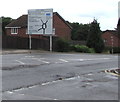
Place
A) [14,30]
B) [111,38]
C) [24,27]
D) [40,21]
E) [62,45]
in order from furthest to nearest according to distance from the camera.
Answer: [111,38] < [14,30] < [24,27] < [62,45] < [40,21]

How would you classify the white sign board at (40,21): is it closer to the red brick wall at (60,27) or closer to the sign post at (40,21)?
the sign post at (40,21)

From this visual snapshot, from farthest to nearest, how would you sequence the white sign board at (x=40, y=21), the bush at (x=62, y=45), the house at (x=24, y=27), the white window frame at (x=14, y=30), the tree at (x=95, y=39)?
the white window frame at (x=14, y=30), the house at (x=24, y=27), the tree at (x=95, y=39), the bush at (x=62, y=45), the white sign board at (x=40, y=21)

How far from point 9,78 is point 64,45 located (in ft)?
111

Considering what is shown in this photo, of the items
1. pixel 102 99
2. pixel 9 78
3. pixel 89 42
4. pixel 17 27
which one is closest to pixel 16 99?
pixel 102 99

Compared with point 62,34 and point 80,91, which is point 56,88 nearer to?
point 80,91

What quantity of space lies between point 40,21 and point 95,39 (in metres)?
13.4

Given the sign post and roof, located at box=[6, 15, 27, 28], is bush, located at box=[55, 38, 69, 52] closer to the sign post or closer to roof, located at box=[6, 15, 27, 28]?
the sign post

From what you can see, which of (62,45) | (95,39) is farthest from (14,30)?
(62,45)

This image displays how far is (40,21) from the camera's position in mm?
45969

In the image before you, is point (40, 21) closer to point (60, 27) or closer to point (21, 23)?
point (21, 23)

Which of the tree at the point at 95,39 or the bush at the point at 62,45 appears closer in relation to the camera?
the bush at the point at 62,45

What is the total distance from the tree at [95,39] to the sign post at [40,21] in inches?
448

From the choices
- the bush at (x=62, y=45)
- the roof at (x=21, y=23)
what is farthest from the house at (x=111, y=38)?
the bush at (x=62, y=45)

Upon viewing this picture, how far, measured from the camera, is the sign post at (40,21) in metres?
46.0
